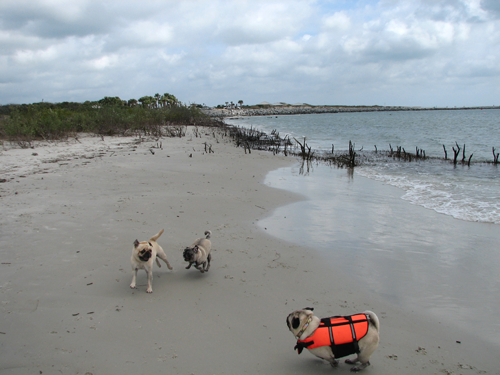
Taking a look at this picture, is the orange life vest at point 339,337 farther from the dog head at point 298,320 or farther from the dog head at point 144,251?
the dog head at point 144,251

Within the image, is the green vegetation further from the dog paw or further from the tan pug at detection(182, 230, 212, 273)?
the dog paw

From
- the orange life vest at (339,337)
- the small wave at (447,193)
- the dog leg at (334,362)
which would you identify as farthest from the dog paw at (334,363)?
the small wave at (447,193)

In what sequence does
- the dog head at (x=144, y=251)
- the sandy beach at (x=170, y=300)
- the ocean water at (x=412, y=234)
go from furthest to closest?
the ocean water at (x=412, y=234) → the dog head at (x=144, y=251) → the sandy beach at (x=170, y=300)

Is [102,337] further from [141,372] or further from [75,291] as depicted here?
[75,291]

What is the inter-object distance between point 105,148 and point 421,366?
15.6 meters

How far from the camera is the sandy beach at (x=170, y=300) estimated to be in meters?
2.81

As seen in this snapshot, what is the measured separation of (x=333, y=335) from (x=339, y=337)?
0.17ft

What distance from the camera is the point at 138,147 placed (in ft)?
53.9

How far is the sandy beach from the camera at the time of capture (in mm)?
2811

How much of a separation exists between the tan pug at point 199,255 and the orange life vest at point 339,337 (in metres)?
1.84

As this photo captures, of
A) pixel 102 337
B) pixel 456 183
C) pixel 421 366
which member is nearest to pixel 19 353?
pixel 102 337

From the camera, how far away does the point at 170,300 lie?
3.72 metres

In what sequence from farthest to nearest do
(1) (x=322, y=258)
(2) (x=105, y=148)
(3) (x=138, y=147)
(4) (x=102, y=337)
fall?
(3) (x=138, y=147) < (2) (x=105, y=148) < (1) (x=322, y=258) < (4) (x=102, y=337)

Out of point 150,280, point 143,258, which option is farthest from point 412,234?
point 143,258
